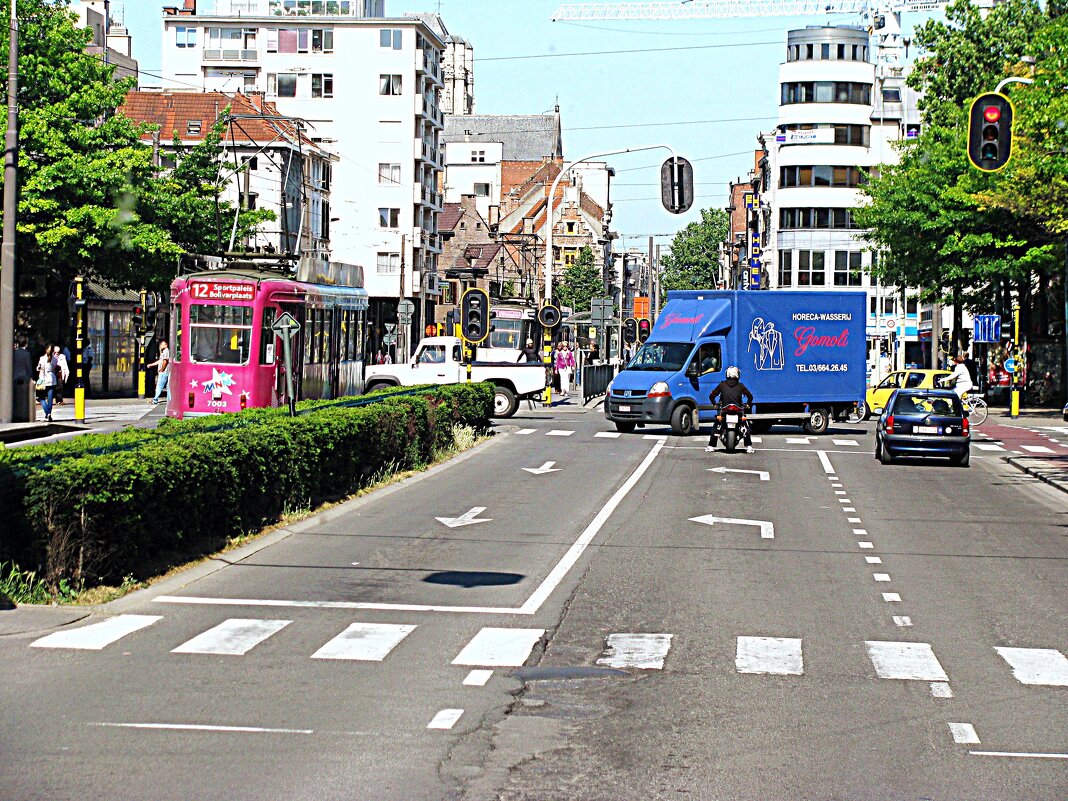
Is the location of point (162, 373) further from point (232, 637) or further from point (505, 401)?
point (232, 637)

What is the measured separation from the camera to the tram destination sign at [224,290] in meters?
28.8

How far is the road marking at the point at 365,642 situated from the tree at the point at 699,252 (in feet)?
580

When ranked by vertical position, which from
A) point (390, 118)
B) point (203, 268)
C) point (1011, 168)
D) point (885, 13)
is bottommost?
point (203, 268)

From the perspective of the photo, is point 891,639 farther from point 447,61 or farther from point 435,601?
point 447,61

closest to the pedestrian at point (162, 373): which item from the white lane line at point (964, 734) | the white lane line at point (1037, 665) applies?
the white lane line at point (1037, 665)

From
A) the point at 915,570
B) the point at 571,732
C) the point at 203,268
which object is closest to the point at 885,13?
the point at 203,268

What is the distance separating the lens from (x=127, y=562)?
40.9ft

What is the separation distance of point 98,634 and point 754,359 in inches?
1055

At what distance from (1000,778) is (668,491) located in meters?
15.3

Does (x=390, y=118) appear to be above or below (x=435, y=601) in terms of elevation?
above

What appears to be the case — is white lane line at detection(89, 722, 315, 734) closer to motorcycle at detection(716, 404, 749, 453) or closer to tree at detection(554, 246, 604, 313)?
motorcycle at detection(716, 404, 749, 453)

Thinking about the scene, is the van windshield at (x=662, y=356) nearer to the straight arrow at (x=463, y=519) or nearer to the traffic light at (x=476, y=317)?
the traffic light at (x=476, y=317)

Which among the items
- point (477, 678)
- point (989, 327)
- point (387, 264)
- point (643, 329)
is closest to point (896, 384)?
point (989, 327)

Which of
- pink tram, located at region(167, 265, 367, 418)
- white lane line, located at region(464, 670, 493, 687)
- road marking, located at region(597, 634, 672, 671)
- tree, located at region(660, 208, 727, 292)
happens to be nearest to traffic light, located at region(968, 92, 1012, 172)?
road marking, located at region(597, 634, 672, 671)
